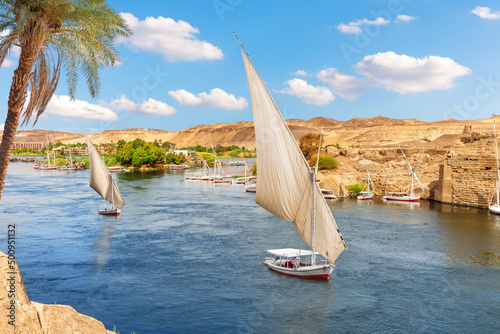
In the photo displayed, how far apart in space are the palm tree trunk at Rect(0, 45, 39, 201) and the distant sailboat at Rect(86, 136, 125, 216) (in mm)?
22361

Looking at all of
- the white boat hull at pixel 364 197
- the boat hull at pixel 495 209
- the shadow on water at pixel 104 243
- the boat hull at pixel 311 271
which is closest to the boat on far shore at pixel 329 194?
the white boat hull at pixel 364 197

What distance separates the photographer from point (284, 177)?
1705cm

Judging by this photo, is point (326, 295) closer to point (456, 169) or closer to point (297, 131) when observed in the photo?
point (456, 169)

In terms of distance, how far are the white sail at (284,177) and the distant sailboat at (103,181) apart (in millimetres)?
20142

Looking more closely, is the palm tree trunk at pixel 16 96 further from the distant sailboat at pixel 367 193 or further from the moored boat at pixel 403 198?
the moored boat at pixel 403 198

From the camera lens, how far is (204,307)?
606 inches

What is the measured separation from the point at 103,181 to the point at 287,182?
22167mm

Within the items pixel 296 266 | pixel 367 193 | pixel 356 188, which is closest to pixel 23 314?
pixel 296 266

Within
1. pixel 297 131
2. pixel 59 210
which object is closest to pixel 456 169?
pixel 59 210

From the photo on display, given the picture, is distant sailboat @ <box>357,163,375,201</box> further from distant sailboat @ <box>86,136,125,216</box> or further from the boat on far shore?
distant sailboat @ <box>86,136,125,216</box>

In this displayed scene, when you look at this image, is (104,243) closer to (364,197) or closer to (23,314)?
(23,314)

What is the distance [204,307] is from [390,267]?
33.1 ft

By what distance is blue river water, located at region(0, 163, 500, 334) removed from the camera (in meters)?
14.5

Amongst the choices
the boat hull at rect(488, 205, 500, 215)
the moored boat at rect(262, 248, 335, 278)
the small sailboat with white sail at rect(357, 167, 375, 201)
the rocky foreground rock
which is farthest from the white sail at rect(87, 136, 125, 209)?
the boat hull at rect(488, 205, 500, 215)
